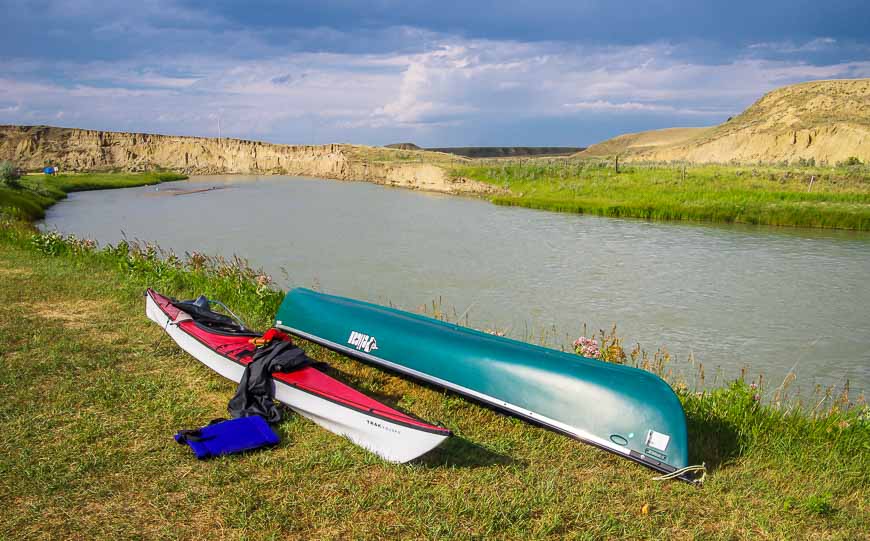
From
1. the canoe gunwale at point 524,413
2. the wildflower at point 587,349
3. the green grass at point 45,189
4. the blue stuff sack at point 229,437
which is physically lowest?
the blue stuff sack at point 229,437

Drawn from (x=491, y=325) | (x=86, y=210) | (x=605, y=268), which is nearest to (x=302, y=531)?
(x=491, y=325)

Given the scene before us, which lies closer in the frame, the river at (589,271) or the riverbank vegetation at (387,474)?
the riverbank vegetation at (387,474)

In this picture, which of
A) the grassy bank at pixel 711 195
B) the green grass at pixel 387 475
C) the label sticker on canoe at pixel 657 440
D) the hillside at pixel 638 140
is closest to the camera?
the green grass at pixel 387 475

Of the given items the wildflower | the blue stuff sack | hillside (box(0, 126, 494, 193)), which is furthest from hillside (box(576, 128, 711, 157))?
the blue stuff sack

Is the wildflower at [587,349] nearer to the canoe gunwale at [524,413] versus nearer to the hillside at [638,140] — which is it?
the canoe gunwale at [524,413]

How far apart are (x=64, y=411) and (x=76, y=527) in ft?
5.96

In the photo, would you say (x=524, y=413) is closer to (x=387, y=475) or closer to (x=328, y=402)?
(x=387, y=475)

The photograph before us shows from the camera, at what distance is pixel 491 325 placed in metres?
9.20

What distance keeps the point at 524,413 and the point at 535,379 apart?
277 mm

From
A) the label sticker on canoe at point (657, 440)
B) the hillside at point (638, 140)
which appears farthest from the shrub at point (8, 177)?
the hillside at point (638, 140)

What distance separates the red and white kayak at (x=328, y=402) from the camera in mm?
4062

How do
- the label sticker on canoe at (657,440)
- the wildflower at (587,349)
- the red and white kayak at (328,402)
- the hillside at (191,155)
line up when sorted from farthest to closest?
the hillside at (191,155) < the wildflower at (587,349) < the label sticker on canoe at (657,440) < the red and white kayak at (328,402)

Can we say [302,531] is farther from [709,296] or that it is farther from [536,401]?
[709,296]

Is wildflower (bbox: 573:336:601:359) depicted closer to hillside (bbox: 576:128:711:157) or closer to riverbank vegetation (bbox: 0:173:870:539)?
riverbank vegetation (bbox: 0:173:870:539)
